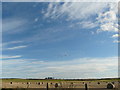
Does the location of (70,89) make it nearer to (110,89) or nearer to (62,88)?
(62,88)

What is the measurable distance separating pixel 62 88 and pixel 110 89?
17790 millimetres

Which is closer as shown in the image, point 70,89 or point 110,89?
Answer: point 70,89

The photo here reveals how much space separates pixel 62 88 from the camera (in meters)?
15.0

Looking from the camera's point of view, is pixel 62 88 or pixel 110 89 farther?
pixel 110 89

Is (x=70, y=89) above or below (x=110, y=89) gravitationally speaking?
above

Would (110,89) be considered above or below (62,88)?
below

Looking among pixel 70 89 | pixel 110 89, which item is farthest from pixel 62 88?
pixel 110 89

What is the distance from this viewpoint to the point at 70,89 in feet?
49.0

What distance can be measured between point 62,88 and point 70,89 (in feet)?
1.83

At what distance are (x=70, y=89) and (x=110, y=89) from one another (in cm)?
1766

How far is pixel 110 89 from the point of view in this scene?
3103 centimetres
